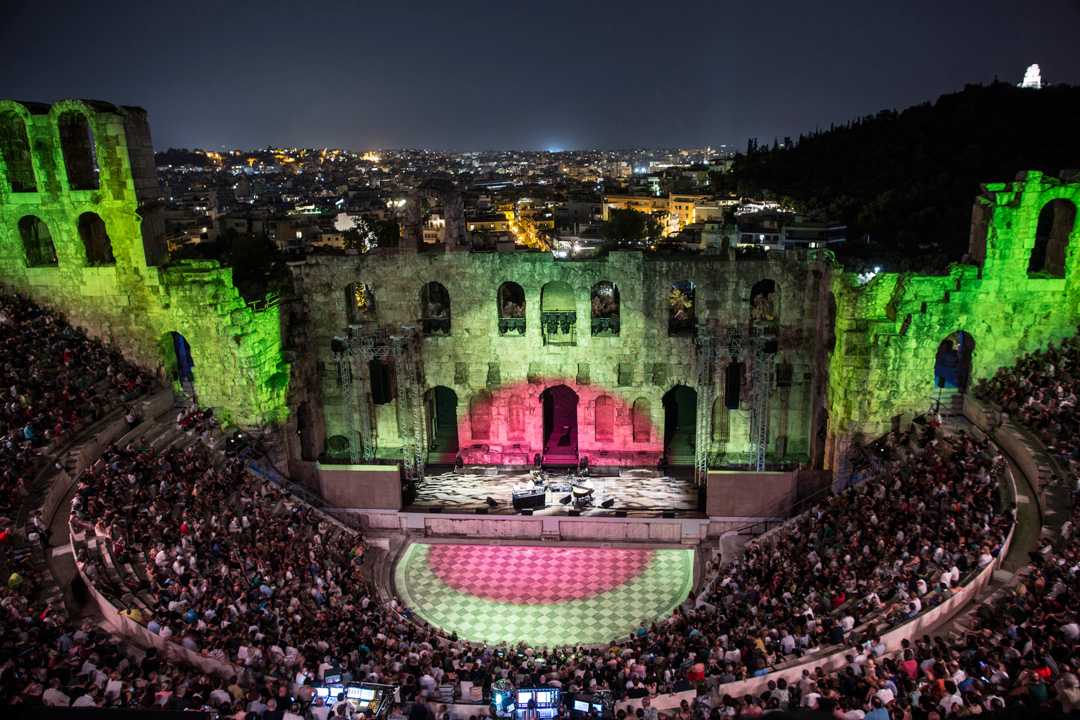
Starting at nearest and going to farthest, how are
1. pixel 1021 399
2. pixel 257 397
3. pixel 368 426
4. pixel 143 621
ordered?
1. pixel 143 621
2. pixel 1021 399
3. pixel 257 397
4. pixel 368 426

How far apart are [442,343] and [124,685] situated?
681 inches

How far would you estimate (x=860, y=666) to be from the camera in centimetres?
1516

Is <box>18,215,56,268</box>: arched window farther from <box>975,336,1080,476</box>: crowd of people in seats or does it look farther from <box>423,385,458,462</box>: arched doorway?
<box>975,336,1080,476</box>: crowd of people in seats

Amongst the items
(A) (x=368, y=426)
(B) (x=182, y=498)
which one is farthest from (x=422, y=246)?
(B) (x=182, y=498)

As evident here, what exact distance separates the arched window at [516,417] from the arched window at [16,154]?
749 inches

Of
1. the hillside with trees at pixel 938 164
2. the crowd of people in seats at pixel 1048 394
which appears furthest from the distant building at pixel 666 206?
the crowd of people in seats at pixel 1048 394

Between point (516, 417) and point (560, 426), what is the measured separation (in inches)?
120

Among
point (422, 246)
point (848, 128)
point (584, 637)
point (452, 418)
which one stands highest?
point (848, 128)

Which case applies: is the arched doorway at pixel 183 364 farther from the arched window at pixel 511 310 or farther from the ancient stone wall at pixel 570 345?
the arched window at pixel 511 310

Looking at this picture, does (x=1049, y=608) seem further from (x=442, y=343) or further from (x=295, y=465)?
(x=295, y=465)

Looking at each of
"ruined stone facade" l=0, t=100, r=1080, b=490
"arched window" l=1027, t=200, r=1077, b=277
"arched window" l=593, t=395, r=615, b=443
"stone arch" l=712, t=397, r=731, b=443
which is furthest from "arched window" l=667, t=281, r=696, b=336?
"arched window" l=1027, t=200, r=1077, b=277

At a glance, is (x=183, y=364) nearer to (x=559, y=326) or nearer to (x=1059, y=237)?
(x=559, y=326)

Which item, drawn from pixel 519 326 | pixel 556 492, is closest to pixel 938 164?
pixel 519 326

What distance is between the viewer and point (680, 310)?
1768 inches
